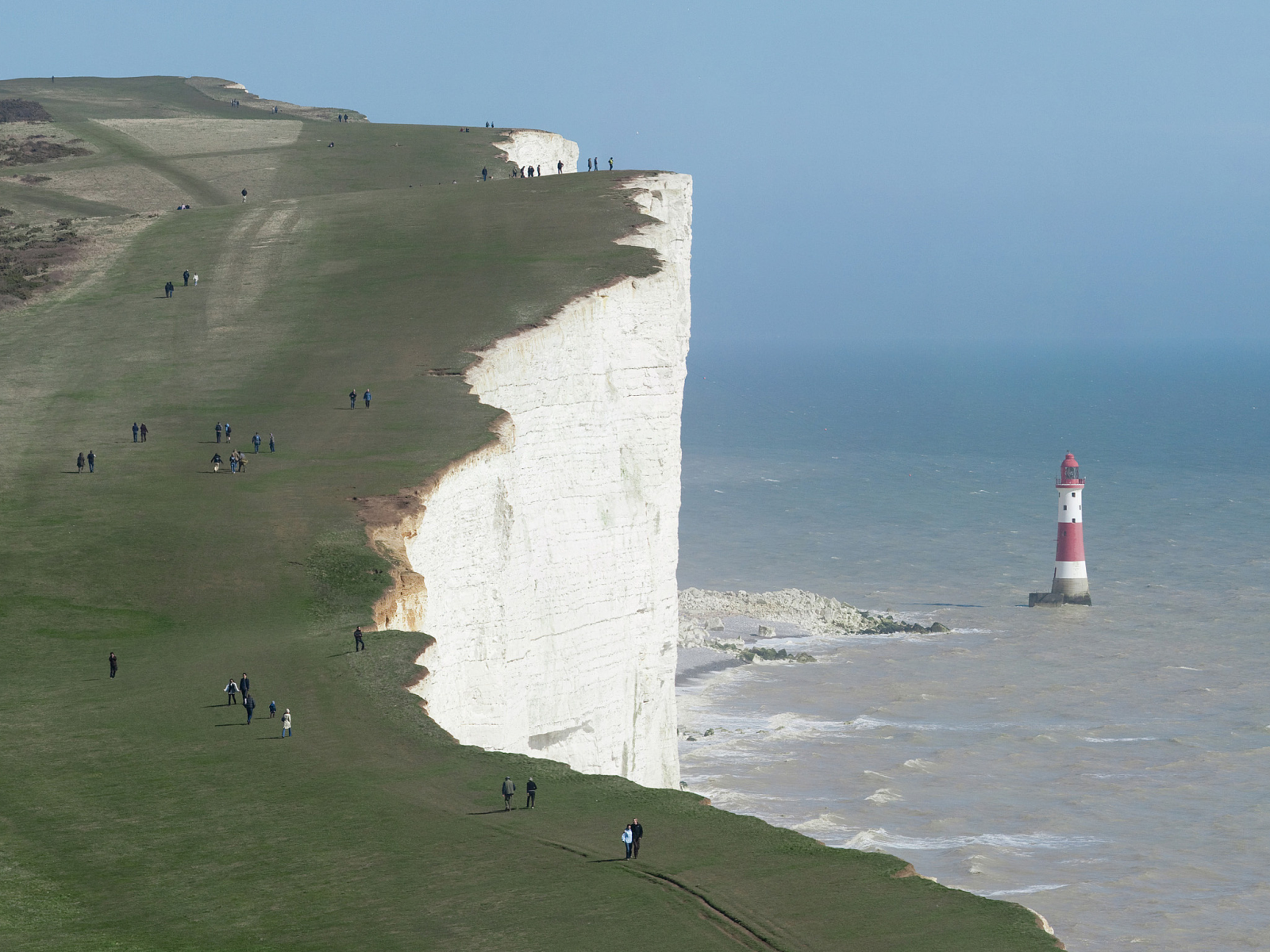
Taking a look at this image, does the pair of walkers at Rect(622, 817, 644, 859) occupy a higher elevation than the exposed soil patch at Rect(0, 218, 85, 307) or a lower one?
lower

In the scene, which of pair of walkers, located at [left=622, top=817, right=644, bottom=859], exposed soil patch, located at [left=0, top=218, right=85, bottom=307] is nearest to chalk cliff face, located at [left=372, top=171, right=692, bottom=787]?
pair of walkers, located at [left=622, top=817, right=644, bottom=859]

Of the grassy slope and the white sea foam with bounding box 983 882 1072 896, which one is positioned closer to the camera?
the grassy slope

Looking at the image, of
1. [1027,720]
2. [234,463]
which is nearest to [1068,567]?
[1027,720]

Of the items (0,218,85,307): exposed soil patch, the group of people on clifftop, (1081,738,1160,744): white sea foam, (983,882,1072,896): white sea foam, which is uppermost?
(0,218,85,307): exposed soil patch

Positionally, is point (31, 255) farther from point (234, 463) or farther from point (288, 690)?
point (288, 690)

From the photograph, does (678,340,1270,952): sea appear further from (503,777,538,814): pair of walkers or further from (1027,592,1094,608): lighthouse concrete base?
(503,777,538,814): pair of walkers

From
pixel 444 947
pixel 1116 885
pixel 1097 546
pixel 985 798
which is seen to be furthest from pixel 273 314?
pixel 1097 546
